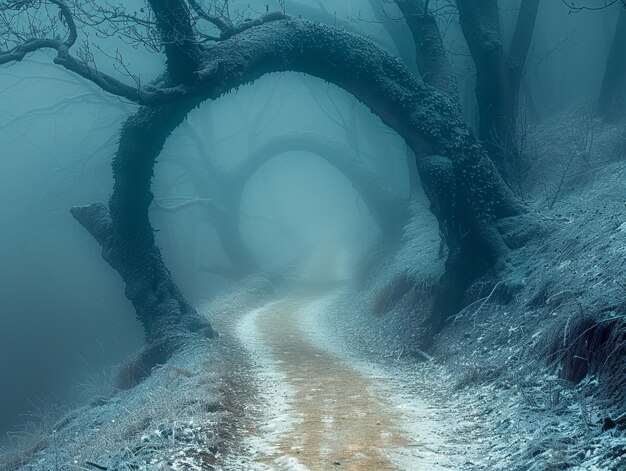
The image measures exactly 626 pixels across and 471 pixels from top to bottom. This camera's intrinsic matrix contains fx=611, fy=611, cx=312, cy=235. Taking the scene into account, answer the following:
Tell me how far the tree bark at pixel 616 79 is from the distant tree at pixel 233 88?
6.99 metres

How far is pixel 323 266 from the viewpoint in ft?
109

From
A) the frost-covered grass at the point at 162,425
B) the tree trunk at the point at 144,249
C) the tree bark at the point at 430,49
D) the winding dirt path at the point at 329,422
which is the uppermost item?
the tree bark at the point at 430,49

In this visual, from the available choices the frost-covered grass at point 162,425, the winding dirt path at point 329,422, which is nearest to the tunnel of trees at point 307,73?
the frost-covered grass at point 162,425

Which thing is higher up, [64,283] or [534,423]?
[64,283]

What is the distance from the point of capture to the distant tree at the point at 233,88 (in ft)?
32.1

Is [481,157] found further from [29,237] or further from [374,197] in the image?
[29,237]

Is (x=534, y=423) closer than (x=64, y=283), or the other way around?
(x=534, y=423)

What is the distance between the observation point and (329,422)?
22.5 feet

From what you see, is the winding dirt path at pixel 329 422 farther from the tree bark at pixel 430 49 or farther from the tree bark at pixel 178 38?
the tree bark at pixel 430 49

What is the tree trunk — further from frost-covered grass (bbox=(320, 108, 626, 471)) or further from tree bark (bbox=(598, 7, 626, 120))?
tree bark (bbox=(598, 7, 626, 120))

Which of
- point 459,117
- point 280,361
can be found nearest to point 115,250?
point 280,361

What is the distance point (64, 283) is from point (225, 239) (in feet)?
35.8

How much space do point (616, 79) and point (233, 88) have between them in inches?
436

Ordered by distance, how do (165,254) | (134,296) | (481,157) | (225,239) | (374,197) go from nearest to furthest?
(481,157)
(134,296)
(374,197)
(225,239)
(165,254)
